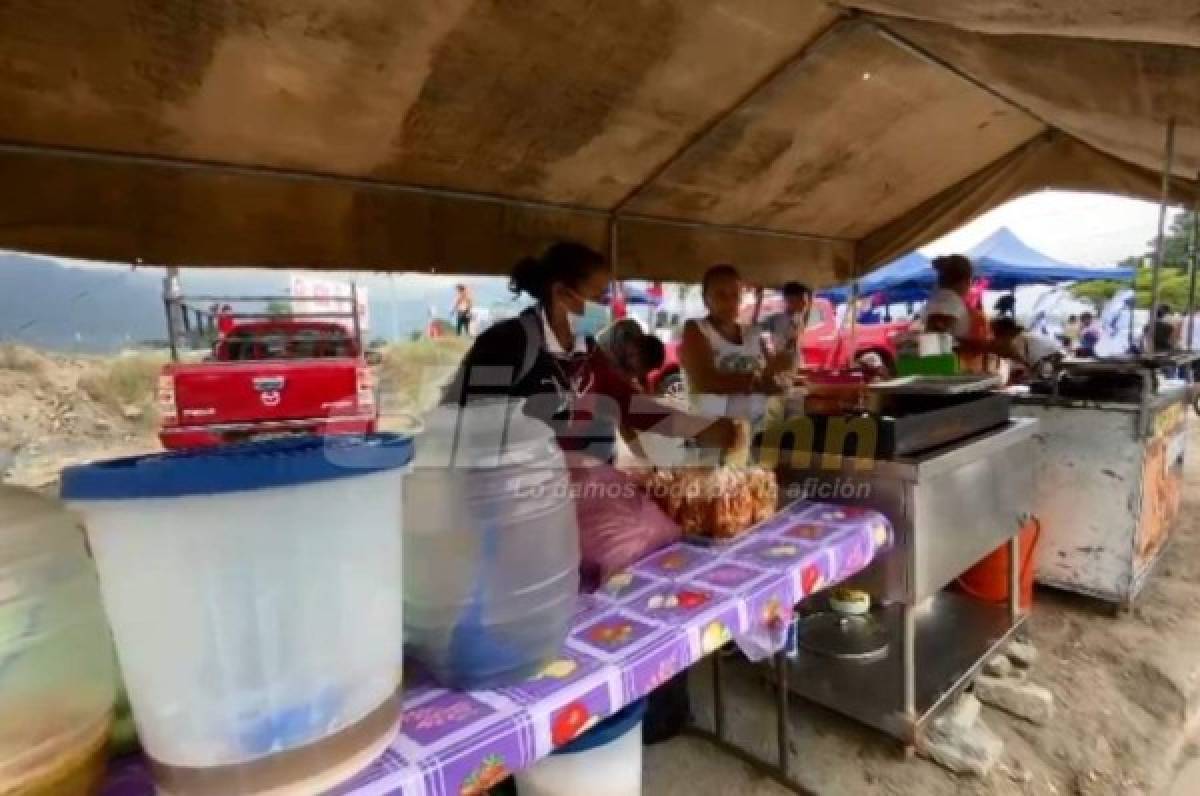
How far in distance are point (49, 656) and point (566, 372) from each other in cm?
142

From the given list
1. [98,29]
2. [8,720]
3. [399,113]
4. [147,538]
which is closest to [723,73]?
[399,113]

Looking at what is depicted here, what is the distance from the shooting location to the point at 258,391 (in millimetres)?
3953

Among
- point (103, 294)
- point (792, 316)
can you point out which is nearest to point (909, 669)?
point (792, 316)

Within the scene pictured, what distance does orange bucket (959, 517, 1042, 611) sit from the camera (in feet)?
7.98

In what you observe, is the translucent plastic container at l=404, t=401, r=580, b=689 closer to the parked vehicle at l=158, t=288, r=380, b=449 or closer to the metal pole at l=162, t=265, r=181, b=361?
the metal pole at l=162, t=265, r=181, b=361

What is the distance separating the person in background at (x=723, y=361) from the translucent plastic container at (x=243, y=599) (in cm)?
201

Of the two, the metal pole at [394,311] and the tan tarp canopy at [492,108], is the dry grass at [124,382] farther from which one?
the tan tarp canopy at [492,108]

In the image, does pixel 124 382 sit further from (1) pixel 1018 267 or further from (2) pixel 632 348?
(1) pixel 1018 267

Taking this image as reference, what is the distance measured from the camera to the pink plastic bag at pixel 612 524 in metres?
1.24

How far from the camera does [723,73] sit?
2094 mm

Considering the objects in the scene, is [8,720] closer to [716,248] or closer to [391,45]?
[391,45]

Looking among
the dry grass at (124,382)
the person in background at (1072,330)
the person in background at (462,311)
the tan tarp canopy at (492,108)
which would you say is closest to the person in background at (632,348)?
the tan tarp canopy at (492,108)

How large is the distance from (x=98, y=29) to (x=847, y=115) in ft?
7.76

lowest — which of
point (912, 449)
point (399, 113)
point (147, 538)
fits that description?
point (912, 449)
